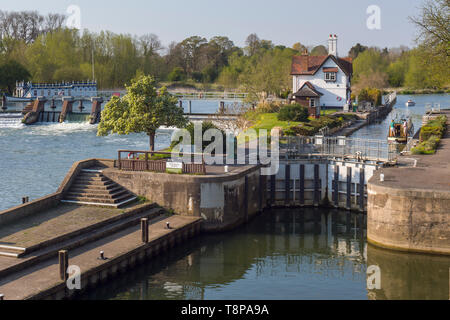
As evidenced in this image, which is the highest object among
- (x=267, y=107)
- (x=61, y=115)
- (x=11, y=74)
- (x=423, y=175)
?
(x=11, y=74)

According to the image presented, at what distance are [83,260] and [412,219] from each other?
679 inches

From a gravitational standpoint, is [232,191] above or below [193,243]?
above

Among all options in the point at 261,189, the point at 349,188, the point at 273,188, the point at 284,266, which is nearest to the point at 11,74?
the point at 273,188

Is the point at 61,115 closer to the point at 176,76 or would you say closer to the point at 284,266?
the point at 176,76

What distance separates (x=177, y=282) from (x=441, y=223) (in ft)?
46.5

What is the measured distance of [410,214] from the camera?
3347 cm

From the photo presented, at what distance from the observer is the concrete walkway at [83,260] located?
25.6m

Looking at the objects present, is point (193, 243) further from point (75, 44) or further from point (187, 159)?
point (75, 44)

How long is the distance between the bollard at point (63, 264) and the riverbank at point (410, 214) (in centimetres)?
1731

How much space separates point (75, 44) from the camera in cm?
15588

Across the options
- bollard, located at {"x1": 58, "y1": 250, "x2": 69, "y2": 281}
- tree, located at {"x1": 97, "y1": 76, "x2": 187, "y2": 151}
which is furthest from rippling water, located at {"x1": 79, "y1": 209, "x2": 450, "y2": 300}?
tree, located at {"x1": 97, "y1": 76, "x2": 187, "y2": 151}

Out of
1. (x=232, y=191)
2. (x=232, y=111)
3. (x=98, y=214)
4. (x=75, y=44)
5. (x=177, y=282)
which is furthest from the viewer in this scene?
(x=75, y=44)
